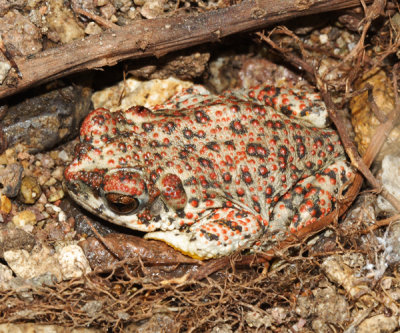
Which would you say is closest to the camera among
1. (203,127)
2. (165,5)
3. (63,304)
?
(63,304)

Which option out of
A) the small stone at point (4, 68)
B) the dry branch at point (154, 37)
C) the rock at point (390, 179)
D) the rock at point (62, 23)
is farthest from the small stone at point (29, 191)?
the rock at point (390, 179)

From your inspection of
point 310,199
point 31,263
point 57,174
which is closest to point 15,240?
point 31,263

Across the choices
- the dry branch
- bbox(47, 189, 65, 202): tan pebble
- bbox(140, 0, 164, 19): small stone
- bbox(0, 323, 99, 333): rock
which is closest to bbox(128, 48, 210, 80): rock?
the dry branch

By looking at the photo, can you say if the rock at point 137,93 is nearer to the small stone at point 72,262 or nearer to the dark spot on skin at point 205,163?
the dark spot on skin at point 205,163

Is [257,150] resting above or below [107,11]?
below

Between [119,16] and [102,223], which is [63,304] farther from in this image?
[119,16]

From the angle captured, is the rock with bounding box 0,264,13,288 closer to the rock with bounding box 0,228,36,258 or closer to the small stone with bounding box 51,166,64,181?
the rock with bounding box 0,228,36,258

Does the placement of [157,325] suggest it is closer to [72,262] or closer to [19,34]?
[72,262]

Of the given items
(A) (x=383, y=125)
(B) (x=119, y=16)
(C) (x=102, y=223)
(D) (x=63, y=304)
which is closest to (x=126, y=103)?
(B) (x=119, y=16)
